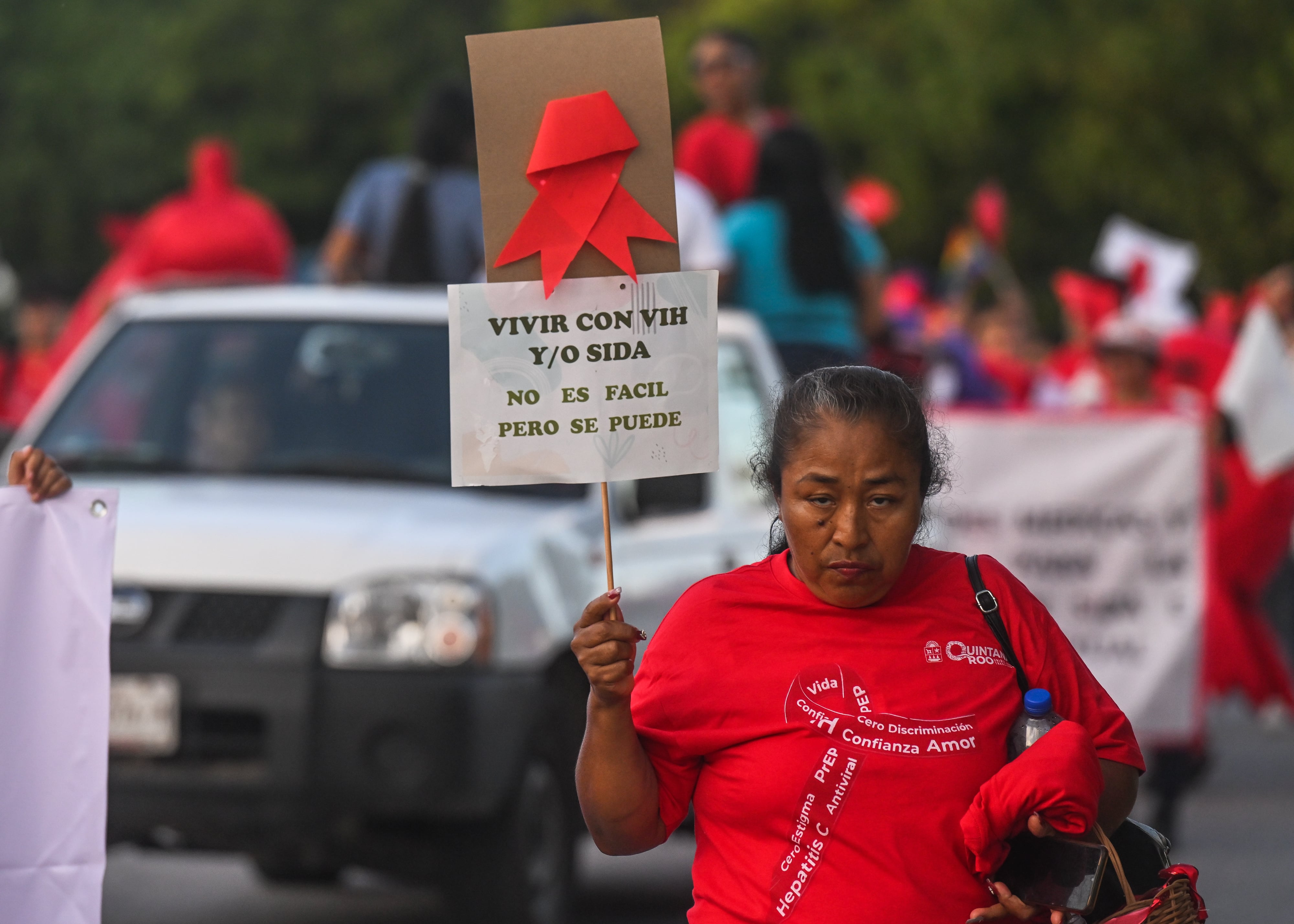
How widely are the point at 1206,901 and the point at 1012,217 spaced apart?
25.8 meters

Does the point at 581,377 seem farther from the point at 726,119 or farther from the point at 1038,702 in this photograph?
the point at 726,119

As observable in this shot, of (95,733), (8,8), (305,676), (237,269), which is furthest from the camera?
(8,8)

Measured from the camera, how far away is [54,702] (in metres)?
3.88

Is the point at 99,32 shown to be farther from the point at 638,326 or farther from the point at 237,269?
the point at 638,326

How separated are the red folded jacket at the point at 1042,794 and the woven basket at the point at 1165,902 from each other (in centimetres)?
7

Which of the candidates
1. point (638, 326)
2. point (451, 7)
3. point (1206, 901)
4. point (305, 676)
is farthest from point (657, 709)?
point (451, 7)

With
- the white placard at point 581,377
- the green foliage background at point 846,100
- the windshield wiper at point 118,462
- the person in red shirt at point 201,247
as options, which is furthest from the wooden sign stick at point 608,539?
the person in red shirt at point 201,247

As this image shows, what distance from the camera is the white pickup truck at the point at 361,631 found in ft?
19.1

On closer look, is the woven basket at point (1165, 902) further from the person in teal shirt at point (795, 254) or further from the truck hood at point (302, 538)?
the person in teal shirt at point (795, 254)

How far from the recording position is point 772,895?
314cm

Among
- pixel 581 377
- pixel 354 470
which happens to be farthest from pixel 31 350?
pixel 581 377

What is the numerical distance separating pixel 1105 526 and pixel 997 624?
6306mm

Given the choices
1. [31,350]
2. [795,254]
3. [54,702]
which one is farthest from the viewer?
[31,350]

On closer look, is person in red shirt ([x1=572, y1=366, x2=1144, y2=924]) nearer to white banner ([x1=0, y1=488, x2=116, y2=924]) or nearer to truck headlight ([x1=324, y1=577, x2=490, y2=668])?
white banner ([x1=0, y1=488, x2=116, y2=924])
